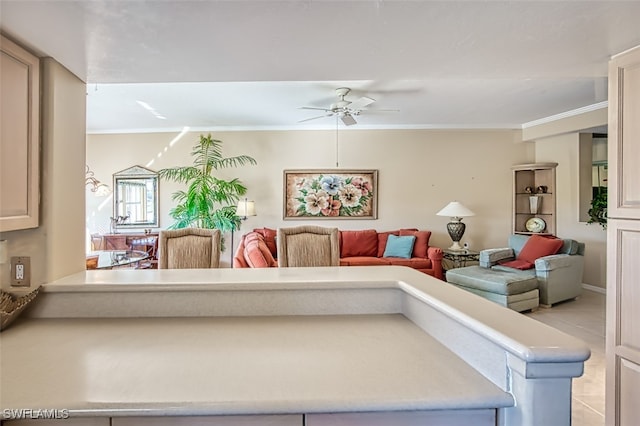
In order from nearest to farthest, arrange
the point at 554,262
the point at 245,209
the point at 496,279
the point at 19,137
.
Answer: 1. the point at 19,137
2. the point at 496,279
3. the point at 554,262
4. the point at 245,209

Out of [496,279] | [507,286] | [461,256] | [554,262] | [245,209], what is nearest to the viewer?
[507,286]

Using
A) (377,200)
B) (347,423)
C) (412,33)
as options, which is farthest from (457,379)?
(377,200)

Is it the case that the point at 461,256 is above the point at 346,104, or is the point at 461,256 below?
below

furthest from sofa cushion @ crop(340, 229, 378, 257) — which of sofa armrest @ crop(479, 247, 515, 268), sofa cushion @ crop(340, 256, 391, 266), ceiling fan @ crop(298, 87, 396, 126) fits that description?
ceiling fan @ crop(298, 87, 396, 126)

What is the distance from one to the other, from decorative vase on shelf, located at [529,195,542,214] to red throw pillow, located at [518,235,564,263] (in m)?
0.99

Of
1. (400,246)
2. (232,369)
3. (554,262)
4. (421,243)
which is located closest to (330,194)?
(400,246)

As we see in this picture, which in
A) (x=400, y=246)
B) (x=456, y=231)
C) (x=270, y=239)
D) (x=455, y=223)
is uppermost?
(x=455, y=223)

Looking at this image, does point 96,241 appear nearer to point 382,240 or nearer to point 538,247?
point 382,240

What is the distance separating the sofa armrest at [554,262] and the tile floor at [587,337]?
19.9 inches

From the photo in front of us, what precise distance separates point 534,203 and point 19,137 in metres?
6.45

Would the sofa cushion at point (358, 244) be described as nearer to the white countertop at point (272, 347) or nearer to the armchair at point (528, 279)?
the armchair at point (528, 279)

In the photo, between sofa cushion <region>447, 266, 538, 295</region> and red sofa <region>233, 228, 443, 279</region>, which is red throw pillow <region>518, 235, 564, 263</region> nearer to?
sofa cushion <region>447, 266, 538, 295</region>

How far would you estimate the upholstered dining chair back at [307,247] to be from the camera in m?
2.56

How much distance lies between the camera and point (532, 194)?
593 cm
